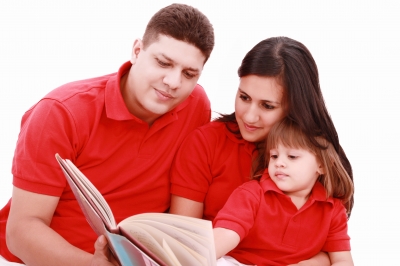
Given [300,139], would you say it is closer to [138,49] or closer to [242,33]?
[138,49]

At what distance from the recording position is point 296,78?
77.2 inches

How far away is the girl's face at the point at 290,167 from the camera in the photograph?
190 centimetres

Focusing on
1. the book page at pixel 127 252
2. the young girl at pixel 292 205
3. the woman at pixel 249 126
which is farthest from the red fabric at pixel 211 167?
the book page at pixel 127 252

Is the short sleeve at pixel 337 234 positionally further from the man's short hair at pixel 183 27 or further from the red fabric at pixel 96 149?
the man's short hair at pixel 183 27

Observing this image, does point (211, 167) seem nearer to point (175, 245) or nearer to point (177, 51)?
point (177, 51)

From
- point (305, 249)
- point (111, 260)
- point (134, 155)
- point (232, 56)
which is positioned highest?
point (232, 56)

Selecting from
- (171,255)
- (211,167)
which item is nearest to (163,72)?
(211,167)

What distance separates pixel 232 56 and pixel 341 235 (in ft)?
4.38

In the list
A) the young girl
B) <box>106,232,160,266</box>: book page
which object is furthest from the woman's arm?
<box>106,232,160,266</box>: book page

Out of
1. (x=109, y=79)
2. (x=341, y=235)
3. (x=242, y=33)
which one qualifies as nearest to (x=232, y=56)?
(x=242, y=33)

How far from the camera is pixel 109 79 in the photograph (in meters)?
2.03

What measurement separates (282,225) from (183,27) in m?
0.73

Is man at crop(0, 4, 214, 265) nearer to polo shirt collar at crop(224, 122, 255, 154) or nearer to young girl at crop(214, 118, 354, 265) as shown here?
polo shirt collar at crop(224, 122, 255, 154)

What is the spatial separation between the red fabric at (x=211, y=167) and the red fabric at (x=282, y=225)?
133mm
